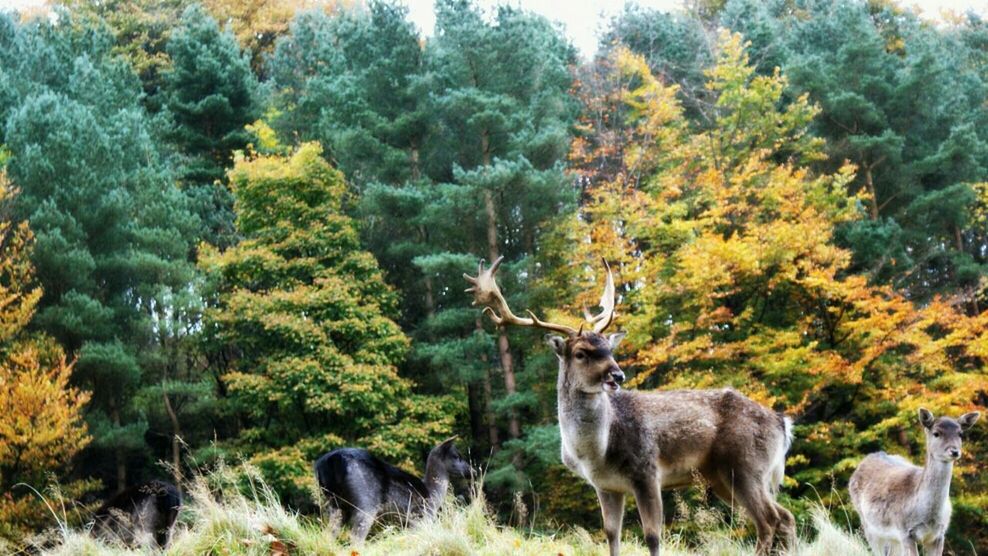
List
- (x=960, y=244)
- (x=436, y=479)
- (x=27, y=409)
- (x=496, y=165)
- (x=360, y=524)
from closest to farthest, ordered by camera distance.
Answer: (x=360, y=524) < (x=436, y=479) < (x=27, y=409) < (x=496, y=165) < (x=960, y=244)

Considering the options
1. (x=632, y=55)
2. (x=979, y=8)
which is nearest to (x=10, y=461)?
(x=632, y=55)

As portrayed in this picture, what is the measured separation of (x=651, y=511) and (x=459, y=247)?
15.8 metres

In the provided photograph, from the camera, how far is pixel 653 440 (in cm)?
638

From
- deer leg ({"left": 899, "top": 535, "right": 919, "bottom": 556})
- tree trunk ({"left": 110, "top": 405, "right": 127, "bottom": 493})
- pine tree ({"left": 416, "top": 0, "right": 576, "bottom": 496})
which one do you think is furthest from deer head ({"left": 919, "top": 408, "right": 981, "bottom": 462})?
tree trunk ({"left": 110, "top": 405, "right": 127, "bottom": 493})

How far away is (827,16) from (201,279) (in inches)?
772

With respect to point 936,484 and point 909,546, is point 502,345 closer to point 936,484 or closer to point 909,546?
point 909,546

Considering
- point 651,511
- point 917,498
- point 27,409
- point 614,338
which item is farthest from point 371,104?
point 651,511

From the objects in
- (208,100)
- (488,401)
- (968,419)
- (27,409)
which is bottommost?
(488,401)

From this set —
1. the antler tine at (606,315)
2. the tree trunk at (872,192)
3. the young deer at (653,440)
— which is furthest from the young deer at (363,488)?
the tree trunk at (872,192)

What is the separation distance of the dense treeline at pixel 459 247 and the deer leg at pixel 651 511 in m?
10.3

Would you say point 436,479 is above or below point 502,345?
below

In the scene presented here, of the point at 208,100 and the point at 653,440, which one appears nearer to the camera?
the point at 653,440

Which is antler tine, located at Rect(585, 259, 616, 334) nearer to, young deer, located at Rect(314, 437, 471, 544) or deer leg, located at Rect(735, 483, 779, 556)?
deer leg, located at Rect(735, 483, 779, 556)

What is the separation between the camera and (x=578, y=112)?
26016 mm
